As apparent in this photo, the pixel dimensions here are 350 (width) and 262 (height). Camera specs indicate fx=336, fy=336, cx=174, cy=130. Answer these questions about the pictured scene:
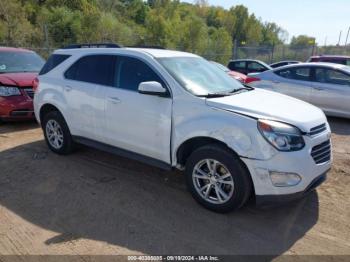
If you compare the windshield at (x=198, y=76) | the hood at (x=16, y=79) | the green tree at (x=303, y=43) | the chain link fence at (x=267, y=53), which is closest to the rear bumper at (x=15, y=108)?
the hood at (x=16, y=79)

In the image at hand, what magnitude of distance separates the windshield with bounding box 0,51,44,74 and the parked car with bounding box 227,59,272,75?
411 inches

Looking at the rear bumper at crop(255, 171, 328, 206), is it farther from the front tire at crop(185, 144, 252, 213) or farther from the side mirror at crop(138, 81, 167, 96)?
the side mirror at crop(138, 81, 167, 96)

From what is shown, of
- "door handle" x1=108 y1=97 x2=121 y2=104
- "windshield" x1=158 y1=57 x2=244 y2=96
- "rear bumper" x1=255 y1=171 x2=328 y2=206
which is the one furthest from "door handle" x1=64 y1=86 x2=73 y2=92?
"rear bumper" x1=255 y1=171 x2=328 y2=206

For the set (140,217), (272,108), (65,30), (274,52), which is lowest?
(140,217)

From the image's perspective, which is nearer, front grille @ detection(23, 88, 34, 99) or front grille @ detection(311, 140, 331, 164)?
front grille @ detection(311, 140, 331, 164)

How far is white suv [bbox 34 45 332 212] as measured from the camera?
3469 millimetres

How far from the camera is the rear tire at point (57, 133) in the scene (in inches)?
Answer: 216

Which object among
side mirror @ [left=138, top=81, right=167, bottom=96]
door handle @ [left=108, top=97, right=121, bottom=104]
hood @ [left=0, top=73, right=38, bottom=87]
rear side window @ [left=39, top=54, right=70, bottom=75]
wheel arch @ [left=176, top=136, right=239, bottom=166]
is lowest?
wheel arch @ [left=176, top=136, right=239, bottom=166]

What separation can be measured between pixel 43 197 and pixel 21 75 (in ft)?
14.5

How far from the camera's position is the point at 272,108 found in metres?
3.82

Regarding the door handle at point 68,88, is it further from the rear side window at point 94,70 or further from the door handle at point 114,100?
the door handle at point 114,100

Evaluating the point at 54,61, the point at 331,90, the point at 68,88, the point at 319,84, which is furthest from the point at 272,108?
the point at 319,84

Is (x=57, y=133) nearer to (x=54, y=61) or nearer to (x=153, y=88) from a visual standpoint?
(x=54, y=61)

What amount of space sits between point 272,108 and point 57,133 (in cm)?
361
